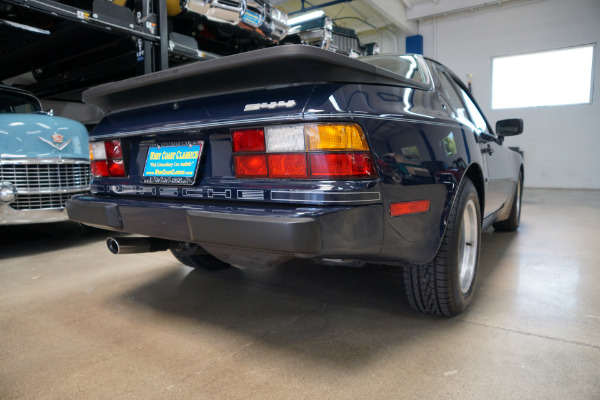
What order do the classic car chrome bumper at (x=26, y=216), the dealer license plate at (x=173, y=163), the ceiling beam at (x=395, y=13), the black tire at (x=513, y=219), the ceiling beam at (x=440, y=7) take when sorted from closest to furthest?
1. the dealer license plate at (x=173, y=163)
2. the classic car chrome bumper at (x=26, y=216)
3. the black tire at (x=513, y=219)
4. the ceiling beam at (x=395, y=13)
5. the ceiling beam at (x=440, y=7)

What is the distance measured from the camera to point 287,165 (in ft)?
4.13

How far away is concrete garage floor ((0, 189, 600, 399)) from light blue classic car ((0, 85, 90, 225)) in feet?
2.21

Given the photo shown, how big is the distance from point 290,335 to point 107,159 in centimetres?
110

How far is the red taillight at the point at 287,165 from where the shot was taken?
1234 millimetres

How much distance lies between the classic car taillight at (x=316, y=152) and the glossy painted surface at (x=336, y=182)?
0.02 metres

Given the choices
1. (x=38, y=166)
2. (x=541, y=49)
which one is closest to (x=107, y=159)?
(x=38, y=166)

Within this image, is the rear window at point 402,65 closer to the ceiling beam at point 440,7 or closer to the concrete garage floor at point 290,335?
the concrete garage floor at point 290,335

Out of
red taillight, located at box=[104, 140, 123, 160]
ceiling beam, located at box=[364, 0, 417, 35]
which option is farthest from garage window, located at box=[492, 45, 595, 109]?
red taillight, located at box=[104, 140, 123, 160]

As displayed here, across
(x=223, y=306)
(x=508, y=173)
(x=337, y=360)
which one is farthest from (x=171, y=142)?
(x=508, y=173)

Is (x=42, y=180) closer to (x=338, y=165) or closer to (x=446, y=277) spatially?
(x=338, y=165)

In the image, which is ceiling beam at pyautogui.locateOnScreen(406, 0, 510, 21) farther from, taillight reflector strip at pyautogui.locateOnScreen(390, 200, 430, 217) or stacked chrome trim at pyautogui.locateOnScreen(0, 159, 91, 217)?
taillight reflector strip at pyautogui.locateOnScreen(390, 200, 430, 217)

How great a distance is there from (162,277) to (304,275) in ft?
2.81

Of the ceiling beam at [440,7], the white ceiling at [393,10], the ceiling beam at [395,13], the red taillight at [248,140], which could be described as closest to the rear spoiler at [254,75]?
the red taillight at [248,140]

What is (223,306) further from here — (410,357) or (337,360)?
(410,357)
